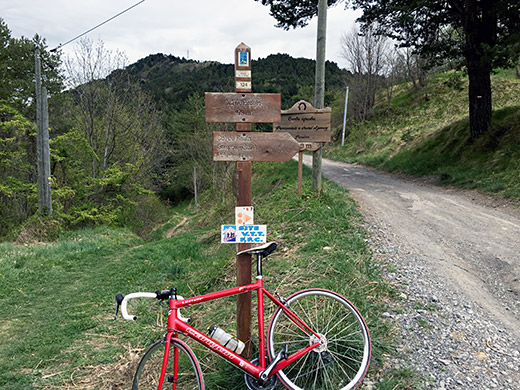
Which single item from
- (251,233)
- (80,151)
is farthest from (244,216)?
(80,151)

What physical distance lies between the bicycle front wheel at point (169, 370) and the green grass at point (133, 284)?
191mm

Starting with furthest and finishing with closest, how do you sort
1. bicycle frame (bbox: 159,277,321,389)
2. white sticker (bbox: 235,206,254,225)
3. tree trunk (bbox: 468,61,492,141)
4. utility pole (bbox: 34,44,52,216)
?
1. utility pole (bbox: 34,44,52,216)
2. tree trunk (bbox: 468,61,492,141)
3. white sticker (bbox: 235,206,254,225)
4. bicycle frame (bbox: 159,277,321,389)

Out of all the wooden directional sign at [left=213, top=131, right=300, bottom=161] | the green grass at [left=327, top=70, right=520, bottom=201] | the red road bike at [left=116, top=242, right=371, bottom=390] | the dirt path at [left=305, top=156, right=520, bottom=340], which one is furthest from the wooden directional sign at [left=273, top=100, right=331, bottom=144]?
the red road bike at [left=116, top=242, right=371, bottom=390]

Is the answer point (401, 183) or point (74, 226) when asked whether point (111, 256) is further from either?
point (401, 183)

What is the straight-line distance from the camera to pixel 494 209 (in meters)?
7.85

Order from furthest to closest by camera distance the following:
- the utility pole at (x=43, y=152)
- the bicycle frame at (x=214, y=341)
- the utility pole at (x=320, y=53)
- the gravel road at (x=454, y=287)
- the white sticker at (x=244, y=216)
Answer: the utility pole at (x=43, y=152), the utility pole at (x=320, y=53), the white sticker at (x=244, y=216), the gravel road at (x=454, y=287), the bicycle frame at (x=214, y=341)

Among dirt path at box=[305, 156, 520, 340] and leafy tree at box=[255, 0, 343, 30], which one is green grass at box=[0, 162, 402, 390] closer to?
dirt path at box=[305, 156, 520, 340]

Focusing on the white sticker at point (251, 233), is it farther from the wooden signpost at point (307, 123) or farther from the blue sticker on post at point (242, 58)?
the wooden signpost at point (307, 123)

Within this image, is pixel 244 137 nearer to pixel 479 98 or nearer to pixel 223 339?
pixel 223 339

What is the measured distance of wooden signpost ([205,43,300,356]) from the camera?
295 centimetres

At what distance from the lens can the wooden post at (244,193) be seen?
296 centimetres

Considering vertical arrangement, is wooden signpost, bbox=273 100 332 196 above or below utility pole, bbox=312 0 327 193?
below

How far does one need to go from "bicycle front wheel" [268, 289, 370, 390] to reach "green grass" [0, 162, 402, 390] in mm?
219

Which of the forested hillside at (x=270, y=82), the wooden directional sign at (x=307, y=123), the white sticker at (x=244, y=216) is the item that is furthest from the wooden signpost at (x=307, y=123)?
the forested hillside at (x=270, y=82)
